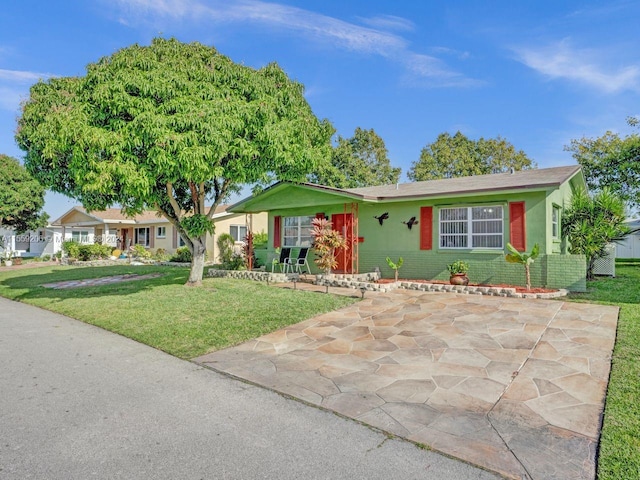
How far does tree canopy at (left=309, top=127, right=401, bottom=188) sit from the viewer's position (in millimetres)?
28627

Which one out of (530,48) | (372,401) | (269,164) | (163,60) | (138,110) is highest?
(530,48)

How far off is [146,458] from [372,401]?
83.4 inches

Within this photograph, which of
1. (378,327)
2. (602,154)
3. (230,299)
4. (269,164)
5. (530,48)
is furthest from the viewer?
(602,154)

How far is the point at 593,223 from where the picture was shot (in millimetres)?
11961

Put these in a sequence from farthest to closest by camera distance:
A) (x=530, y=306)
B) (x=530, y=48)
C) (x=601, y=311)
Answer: (x=530, y=48) → (x=530, y=306) → (x=601, y=311)

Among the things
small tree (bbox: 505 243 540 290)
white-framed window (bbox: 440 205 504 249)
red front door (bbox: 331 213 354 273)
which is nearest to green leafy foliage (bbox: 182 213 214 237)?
red front door (bbox: 331 213 354 273)

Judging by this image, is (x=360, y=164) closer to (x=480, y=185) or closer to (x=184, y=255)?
(x=184, y=255)

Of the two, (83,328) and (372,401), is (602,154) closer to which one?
(372,401)

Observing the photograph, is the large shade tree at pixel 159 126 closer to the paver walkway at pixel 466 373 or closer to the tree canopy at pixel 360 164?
the paver walkway at pixel 466 373

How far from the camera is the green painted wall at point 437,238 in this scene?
10.2 m

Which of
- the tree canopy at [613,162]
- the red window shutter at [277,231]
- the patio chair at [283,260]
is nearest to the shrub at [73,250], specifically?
the red window shutter at [277,231]

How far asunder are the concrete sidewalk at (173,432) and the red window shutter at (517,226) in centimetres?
918

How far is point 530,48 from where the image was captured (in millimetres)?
10750

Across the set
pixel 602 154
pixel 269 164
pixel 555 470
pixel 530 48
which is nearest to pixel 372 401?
pixel 555 470
